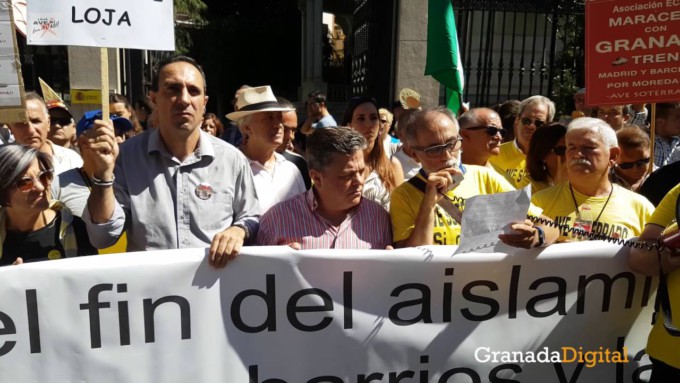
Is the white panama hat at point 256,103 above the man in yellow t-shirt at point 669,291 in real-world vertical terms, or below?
above

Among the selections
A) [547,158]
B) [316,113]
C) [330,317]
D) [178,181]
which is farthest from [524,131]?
[316,113]

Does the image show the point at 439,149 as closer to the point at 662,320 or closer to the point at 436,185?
the point at 436,185

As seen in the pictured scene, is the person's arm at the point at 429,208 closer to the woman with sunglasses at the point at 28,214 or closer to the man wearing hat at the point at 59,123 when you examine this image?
the woman with sunglasses at the point at 28,214

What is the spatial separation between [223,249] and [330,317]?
1.83ft

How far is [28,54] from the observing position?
921 cm

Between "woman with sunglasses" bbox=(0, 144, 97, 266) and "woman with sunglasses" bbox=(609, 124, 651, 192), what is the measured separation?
332 centimetres

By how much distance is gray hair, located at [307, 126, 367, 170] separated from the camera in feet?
9.64

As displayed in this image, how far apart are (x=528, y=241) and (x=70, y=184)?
8.09 ft

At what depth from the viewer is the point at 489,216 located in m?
2.69

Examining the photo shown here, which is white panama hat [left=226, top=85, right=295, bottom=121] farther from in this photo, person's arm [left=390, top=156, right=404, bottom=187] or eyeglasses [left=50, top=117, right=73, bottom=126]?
eyeglasses [left=50, top=117, right=73, bottom=126]

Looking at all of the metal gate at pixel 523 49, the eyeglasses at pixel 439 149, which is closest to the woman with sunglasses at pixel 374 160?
the eyeglasses at pixel 439 149

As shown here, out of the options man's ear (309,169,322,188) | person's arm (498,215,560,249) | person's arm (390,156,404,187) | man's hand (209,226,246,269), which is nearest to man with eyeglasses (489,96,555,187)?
person's arm (390,156,404,187)

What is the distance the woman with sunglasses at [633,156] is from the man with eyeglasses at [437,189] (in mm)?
1387

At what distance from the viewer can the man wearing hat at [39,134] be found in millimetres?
4199
